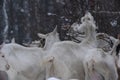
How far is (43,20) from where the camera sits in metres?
8.87

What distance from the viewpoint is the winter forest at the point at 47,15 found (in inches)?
336

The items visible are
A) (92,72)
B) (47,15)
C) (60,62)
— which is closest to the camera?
(92,72)

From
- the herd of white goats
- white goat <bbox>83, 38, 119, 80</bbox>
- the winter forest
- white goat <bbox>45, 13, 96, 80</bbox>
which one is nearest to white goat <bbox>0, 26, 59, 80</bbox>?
the herd of white goats

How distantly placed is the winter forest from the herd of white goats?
343 cm

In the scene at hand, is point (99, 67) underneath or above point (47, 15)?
underneath

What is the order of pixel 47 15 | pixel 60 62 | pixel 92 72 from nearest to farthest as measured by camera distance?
pixel 92 72, pixel 60 62, pixel 47 15

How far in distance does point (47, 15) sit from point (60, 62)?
168 inches

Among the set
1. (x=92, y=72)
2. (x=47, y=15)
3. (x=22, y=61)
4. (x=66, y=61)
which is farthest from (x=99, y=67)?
(x=47, y=15)

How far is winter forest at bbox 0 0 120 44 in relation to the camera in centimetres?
854

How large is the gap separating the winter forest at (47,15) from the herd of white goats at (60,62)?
3.43 meters

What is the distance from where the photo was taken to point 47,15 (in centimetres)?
895

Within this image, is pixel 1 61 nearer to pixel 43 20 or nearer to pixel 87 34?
pixel 87 34

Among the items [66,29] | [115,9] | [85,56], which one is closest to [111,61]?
[85,56]

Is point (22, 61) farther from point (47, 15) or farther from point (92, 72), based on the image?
point (47, 15)
